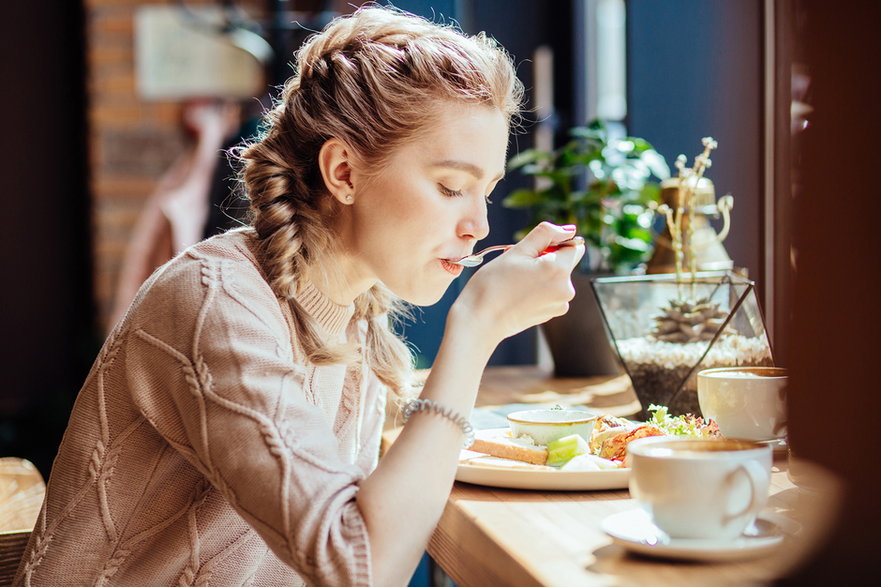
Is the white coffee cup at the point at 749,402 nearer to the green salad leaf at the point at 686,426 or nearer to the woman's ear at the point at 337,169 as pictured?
the green salad leaf at the point at 686,426

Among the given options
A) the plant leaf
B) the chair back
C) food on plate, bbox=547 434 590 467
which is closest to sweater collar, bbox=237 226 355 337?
food on plate, bbox=547 434 590 467

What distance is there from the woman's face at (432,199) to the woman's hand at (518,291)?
0.36ft

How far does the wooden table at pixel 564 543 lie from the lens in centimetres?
63

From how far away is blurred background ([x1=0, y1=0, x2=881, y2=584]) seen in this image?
23.1 inches

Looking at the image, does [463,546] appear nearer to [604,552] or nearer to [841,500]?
[604,552]

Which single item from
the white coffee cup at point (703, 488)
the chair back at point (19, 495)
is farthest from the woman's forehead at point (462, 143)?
the chair back at point (19, 495)

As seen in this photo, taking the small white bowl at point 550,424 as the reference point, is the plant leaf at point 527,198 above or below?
above

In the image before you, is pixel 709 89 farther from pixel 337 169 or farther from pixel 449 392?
pixel 449 392

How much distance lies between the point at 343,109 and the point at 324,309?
0.24 metres

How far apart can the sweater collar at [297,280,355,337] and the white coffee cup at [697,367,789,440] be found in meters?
0.45

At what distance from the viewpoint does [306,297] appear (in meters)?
1.09

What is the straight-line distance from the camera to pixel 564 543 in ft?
2.41

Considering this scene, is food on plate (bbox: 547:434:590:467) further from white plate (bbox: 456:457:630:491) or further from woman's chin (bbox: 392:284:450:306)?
woman's chin (bbox: 392:284:450:306)

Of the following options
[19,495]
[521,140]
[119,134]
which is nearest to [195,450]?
[19,495]
